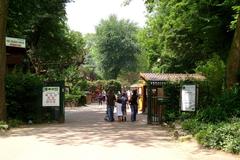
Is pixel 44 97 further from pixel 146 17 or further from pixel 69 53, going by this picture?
pixel 146 17

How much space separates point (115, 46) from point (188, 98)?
62.3 m

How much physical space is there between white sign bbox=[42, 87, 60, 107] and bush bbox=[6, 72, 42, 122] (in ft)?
0.89

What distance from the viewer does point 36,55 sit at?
4453 cm

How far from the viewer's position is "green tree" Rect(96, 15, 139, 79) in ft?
→ 267

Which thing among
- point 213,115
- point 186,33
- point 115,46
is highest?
point 115,46

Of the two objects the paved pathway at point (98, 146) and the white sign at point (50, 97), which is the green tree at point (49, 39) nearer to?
the white sign at point (50, 97)

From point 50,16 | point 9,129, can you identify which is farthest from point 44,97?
point 50,16

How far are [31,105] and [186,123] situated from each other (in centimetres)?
886

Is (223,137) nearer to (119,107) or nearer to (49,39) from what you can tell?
(119,107)

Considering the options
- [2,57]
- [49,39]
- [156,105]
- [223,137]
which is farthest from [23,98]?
[49,39]

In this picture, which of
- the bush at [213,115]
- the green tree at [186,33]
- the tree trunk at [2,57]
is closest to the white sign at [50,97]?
the tree trunk at [2,57]

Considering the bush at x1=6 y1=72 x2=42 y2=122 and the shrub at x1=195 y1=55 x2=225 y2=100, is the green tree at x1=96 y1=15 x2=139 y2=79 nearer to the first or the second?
the bush at x1=6 y1=72 x2=42 y2=122

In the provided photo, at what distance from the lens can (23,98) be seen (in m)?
23.5

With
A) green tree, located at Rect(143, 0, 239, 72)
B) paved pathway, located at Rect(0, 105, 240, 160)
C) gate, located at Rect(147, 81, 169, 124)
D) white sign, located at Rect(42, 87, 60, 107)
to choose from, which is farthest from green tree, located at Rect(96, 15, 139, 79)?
paved pathway, located at Rect(0, 105, 240, 160)
